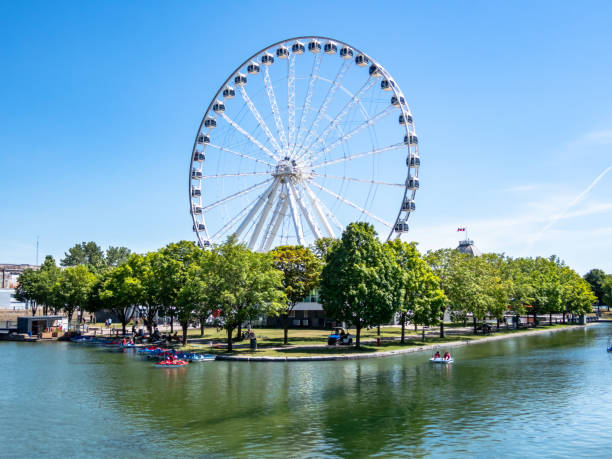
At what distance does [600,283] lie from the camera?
189500 mm

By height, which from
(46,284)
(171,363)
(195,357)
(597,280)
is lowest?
(171,363)

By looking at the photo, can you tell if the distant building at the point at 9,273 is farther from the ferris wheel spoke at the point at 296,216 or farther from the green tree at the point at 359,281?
the green tree at the point at 359,281

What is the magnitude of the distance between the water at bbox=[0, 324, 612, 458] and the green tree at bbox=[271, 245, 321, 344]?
17.0 metres

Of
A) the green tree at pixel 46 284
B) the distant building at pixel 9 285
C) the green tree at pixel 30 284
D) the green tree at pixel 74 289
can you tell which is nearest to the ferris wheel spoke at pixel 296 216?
the green tree at pixel 74 289

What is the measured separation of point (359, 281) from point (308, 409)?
1141 inches

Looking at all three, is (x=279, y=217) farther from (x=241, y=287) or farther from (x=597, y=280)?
(x=597, y=280)

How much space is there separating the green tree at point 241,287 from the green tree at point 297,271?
8.48 m

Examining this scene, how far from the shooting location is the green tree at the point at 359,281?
199 ft

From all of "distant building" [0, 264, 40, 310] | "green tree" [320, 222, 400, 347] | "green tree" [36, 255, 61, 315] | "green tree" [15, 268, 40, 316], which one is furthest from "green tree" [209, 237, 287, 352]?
"distant building" [0, 264, 40, 310]

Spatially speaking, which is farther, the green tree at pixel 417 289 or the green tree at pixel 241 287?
the green tree at pixel 417 289

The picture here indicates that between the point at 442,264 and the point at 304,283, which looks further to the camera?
the point at 442,264

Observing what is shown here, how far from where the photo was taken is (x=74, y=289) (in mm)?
97688

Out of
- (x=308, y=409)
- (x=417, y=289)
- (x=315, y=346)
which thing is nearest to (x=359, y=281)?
(x=417, y=289)

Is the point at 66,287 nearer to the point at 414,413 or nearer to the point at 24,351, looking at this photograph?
the point at 24,351
